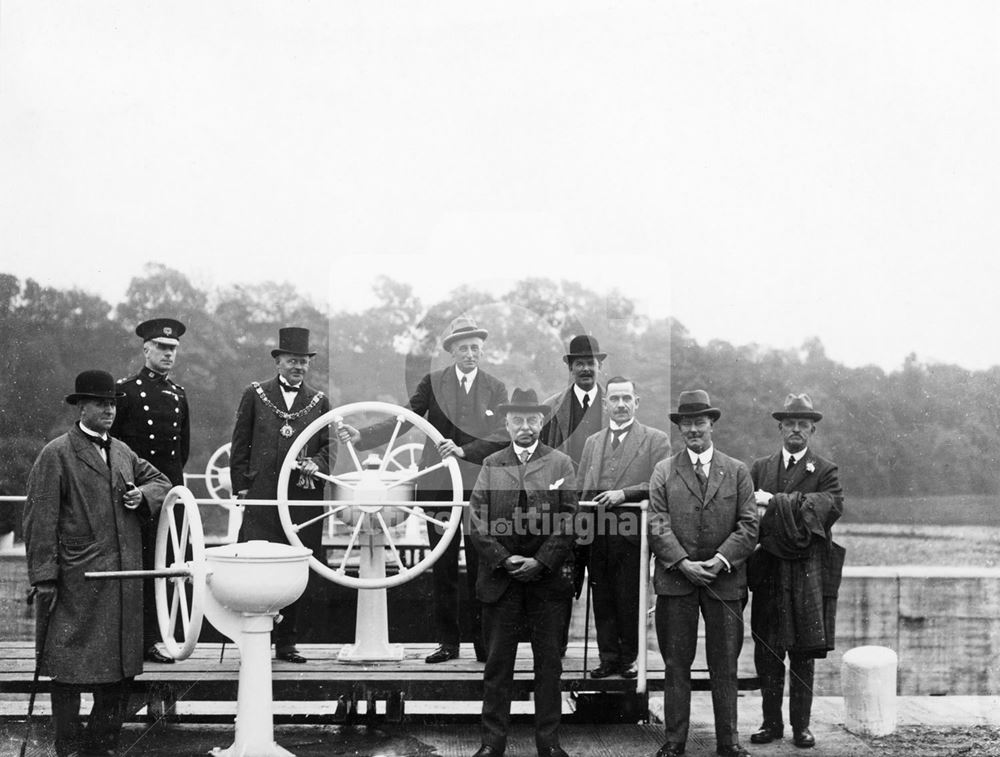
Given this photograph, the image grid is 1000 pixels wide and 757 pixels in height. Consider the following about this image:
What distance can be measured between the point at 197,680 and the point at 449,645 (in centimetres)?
127

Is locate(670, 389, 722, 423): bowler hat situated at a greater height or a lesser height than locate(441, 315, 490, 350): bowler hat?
lesser

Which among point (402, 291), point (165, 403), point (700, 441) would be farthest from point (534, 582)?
point (402, 291)

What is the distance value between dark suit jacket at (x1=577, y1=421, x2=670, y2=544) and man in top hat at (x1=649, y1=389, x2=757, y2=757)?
1.18ft

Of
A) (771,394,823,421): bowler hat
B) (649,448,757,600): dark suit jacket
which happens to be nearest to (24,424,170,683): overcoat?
(649,448,757,600): dark suit jacket

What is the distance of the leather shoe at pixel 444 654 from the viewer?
16.9 feet

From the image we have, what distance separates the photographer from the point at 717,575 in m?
4.54

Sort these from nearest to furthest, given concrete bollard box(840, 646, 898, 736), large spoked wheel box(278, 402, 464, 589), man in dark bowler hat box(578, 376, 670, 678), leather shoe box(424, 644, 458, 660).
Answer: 1. large spoked wheel box(278, 402, 464, 589)
2. man in dark bowler hat box(578, 376, 670, 678)
3. leather shoe box(424, 644, 458, 660)
4. concrete bollard box(840, 646, 898, 736)

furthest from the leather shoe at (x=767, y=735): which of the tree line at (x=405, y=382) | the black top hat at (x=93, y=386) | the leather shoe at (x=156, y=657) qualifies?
the tree line at (x=405, y=382)

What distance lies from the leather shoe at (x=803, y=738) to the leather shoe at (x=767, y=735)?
9cm

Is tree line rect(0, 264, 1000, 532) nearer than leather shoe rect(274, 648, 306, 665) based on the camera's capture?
No

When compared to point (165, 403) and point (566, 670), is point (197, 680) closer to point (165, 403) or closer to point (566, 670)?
point (165, 403)

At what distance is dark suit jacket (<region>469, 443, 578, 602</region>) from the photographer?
441 cm

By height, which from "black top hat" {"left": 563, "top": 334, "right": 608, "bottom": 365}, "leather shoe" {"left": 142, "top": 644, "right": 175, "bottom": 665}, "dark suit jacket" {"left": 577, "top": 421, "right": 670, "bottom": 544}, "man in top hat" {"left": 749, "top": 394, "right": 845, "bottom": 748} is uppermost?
"black top hat" {"left": 563, "top": 334, "right": 608, "bottom": 365}

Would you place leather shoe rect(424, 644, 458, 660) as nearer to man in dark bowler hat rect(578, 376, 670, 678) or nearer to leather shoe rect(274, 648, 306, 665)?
leather shoe rect(274, 648, 306, 665)
